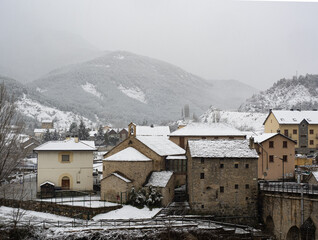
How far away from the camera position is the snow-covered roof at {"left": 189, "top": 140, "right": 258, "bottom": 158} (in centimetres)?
3300

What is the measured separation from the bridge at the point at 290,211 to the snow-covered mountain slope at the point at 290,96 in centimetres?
8584

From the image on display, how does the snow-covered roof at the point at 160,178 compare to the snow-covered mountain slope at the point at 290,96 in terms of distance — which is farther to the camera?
the snow-covered mountain slope at the point at 290,96

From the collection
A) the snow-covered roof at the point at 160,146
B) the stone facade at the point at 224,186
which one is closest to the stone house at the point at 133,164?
the snow-covered roof at the point at 160,146

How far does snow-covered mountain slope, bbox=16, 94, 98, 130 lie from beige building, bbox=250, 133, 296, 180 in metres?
116

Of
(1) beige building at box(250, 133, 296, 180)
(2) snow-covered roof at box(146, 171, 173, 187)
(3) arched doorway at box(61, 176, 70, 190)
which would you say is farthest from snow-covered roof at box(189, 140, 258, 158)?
(3) arched doorway at box(61, 176, 70, 190)

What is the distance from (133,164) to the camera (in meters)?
35.6

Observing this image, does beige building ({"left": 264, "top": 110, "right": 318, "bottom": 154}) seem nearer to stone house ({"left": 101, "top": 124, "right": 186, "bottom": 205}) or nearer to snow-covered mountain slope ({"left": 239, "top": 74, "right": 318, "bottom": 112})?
stone house ({"left": 101, "top": 124, "right": 186, "bottom": 205})

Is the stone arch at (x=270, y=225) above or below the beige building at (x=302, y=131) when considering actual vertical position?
below

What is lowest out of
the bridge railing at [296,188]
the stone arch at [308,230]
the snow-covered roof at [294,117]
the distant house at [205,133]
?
the stone arch at [308,230]

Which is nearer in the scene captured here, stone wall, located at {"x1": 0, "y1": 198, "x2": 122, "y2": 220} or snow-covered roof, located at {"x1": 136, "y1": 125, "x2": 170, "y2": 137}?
stone wall, located at {"x1": 0, "y1": 198, "x2": 122, "y2": 220}

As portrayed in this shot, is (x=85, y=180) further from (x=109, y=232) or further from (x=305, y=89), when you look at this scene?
(x=305, y=89)

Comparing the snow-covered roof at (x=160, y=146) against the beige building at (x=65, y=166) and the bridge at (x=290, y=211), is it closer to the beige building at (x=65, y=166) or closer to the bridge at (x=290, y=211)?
the beige building at (x=65, y=166)

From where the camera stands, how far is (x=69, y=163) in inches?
1575

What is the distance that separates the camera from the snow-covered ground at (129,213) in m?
30.0
